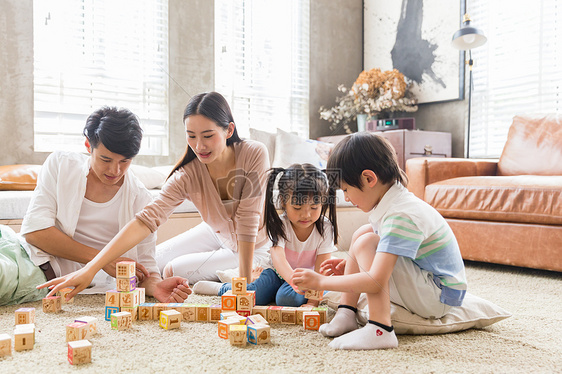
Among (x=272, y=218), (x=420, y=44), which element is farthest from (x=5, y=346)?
(x=420, y=44)

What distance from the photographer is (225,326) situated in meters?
1.16

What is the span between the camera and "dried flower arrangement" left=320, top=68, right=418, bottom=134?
377 centimetres

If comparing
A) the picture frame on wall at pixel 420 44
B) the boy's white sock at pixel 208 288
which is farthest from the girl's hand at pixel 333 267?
the picture frame on wall at pixel 420 44

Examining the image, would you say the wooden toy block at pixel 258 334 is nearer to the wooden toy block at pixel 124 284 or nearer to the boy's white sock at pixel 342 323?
the boy's white sock at pixel 342 323

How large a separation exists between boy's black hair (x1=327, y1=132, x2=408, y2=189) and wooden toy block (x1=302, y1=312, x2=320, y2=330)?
390 millimetres

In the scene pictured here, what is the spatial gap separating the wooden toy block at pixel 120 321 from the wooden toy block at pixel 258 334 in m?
0.36

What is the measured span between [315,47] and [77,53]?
2.18 metres

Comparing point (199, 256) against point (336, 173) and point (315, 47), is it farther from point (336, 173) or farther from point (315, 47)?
point (315, 47)

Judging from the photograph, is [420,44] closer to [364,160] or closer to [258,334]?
[364,160]

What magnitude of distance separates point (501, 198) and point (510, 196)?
0.04 metres

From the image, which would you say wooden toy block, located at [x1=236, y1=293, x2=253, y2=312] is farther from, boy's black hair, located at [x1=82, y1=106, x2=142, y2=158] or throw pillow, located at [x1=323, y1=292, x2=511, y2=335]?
boy's black hair, located at [x1=82, y1=106, x2=142, y2=158]

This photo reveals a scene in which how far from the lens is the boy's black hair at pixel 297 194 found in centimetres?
155

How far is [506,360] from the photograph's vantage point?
1031 millimetres

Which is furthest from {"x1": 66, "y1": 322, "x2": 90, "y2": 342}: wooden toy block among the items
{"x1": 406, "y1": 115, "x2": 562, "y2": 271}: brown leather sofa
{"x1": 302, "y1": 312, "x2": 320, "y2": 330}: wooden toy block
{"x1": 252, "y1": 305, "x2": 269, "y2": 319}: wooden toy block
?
{"x1": 406, "y1": 115, "x2": 562, "y2": 271}: brown leather sofa
